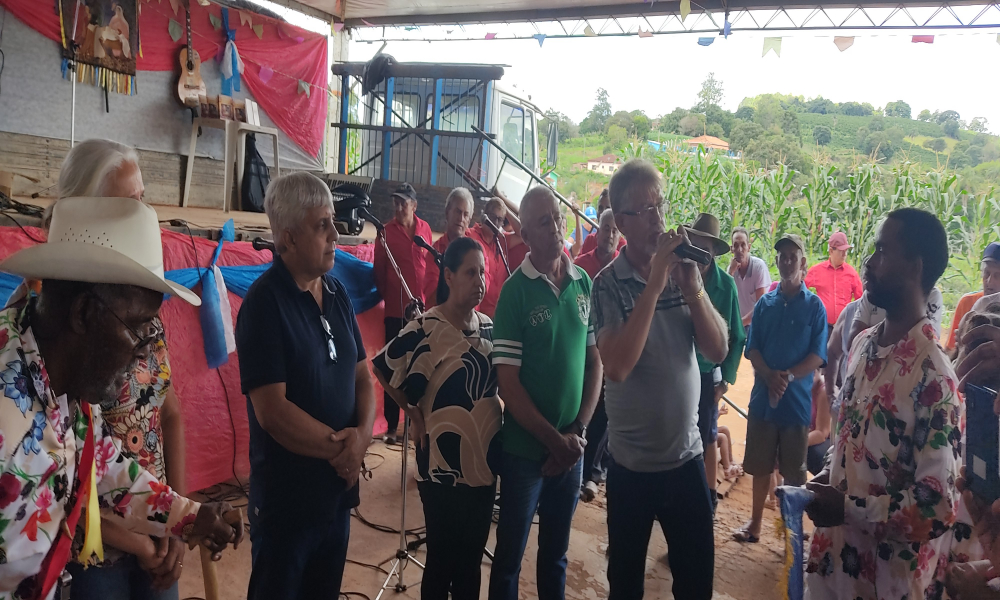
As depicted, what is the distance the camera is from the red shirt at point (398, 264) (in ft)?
15.4

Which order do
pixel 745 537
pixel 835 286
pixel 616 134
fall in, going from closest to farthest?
pixel 745 537
pixel 835 286
pixel 616 134

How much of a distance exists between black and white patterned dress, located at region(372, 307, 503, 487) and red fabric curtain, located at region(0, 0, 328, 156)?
6.31m

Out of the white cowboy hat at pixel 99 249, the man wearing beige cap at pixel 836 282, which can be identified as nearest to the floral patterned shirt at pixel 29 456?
the white cowboy hat at pixel 99 249

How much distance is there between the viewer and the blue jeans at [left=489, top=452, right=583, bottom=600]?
7.18 feet

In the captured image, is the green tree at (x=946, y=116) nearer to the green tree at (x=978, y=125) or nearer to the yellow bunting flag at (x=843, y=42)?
the green tree at (x=978, y=125)

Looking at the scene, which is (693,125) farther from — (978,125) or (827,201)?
(827,201)

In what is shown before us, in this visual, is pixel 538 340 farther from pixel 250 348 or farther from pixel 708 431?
pixel 708 431

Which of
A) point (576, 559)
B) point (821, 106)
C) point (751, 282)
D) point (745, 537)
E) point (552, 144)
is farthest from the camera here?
point (821, 106)

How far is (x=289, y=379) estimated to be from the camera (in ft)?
5.89

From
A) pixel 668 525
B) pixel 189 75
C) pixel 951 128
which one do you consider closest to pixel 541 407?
pixel 668 525

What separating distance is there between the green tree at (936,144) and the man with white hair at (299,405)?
1561 centimetres

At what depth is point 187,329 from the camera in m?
3.77

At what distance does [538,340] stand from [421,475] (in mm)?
674

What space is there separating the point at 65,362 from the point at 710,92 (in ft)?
55.0
